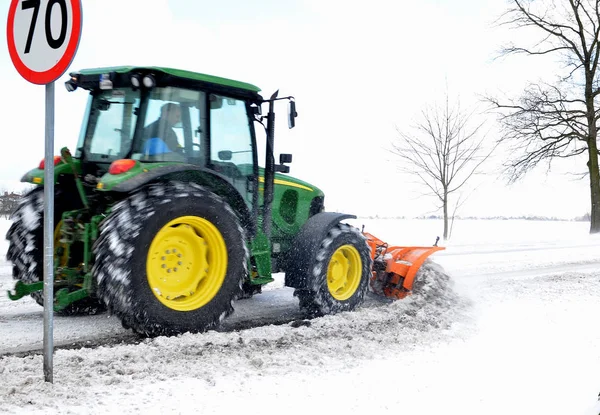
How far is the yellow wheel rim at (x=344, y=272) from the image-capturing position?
20.9 ft

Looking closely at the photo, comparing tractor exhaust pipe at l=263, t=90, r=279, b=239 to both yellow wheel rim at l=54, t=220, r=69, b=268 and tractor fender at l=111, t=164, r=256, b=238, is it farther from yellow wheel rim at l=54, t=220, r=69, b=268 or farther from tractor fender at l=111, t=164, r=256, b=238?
yellow wheel rim at l=54, t=220, r=69, b=268

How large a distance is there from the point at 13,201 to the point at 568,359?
16083mm

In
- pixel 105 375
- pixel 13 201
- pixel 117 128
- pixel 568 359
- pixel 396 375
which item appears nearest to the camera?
pixel 105 375

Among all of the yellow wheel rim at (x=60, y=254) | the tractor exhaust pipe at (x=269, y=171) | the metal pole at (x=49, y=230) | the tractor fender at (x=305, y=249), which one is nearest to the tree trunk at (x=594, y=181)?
the tractor fender at (x=305, y=249)

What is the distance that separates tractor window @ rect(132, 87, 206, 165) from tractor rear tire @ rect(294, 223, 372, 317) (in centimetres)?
177

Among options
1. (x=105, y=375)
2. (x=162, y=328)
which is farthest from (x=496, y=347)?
(x=105, y=375)

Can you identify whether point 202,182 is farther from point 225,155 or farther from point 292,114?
point 292,114

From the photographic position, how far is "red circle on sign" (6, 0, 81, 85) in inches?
128

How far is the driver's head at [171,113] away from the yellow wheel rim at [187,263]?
0.97 metres

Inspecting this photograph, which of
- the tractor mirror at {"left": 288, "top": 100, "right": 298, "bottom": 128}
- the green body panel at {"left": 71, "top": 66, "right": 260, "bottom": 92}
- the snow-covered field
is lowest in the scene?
the snow-covered field

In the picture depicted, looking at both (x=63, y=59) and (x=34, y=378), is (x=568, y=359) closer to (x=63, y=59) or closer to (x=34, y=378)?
(x=34, y=378)

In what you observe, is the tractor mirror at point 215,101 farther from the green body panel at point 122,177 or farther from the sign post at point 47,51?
the sign post at point 47,51

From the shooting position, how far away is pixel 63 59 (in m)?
3.26

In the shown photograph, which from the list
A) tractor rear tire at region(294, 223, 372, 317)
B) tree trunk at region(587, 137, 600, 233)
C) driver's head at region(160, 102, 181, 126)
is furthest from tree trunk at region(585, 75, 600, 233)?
driver's head at region(160, 102, 181, 126)
